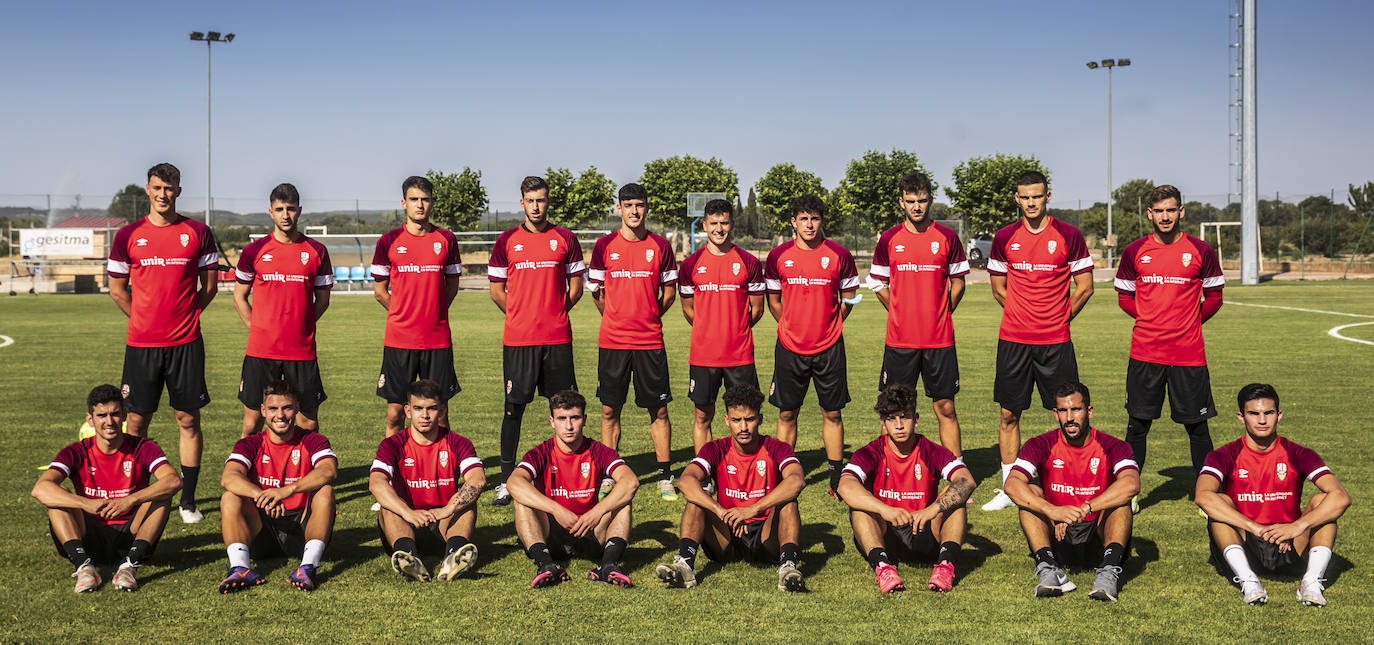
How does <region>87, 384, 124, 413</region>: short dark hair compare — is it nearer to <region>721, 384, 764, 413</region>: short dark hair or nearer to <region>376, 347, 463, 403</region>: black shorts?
<region>376, 347, 463, 403</region>: black shorts

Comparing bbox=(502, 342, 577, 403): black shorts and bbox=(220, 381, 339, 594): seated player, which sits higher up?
bbox=(502, 342, 577, 403): black shorts

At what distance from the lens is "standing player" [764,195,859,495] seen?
809 centimetres

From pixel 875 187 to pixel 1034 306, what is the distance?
191 ft

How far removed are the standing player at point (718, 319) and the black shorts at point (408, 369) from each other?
6.22ft

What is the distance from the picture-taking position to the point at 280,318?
7.52 m

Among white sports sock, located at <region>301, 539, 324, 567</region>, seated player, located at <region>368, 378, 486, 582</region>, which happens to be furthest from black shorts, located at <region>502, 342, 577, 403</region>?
white sports sock, located at <region>301, 539, 324, 567</region>

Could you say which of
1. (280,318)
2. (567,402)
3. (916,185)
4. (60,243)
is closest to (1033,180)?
(916,185)

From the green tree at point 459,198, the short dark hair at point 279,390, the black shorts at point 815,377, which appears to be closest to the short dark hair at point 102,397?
the short dark hair at point 279,390

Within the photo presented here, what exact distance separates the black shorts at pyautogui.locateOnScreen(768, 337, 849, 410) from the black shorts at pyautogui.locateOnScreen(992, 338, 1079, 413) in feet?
3.91

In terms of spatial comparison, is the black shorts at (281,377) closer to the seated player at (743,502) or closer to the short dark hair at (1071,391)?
the seated player at (743,502)

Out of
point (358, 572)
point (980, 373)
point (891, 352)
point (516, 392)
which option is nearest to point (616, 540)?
point (358, 572)

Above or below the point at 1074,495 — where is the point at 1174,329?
above

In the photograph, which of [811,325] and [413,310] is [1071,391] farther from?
[413,310]

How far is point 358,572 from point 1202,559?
4.97 metres
